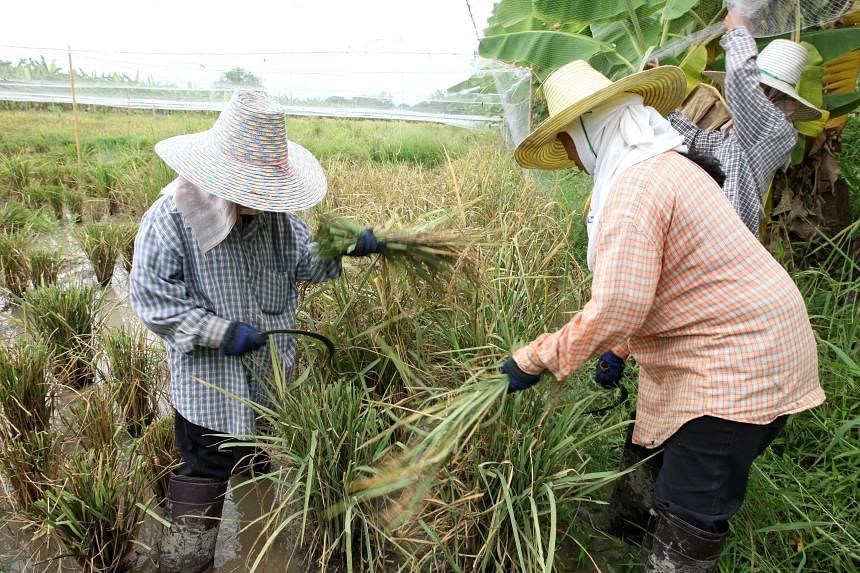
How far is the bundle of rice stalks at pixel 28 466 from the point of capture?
1.99 metres

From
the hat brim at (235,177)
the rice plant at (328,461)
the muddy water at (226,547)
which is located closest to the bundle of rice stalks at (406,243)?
the hat brim at (235,177)

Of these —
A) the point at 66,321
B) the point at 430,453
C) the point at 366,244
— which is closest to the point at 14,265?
the point at 66,321

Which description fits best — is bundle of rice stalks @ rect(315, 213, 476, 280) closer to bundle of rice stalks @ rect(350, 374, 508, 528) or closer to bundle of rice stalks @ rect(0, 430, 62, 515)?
bundle of rice stalks @ rect(350, 374, 508, 528)

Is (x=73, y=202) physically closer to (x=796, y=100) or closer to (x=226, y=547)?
(x=226, y=547)

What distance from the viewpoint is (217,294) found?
1850mm

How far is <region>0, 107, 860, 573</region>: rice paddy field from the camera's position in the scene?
1737mm

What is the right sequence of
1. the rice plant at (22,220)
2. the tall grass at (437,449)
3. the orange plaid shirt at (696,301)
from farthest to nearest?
the rice plant at (22,220), the tall grass at (437,449), the orange plaid shirt at (696,301)

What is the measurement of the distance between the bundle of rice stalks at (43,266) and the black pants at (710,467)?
376 centimetres

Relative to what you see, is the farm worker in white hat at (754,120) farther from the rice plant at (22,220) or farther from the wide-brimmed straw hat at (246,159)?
the rice plant at (22,220)

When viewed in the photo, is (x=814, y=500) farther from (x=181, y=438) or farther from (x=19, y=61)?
(x=19, y=61)

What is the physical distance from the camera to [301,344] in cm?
238

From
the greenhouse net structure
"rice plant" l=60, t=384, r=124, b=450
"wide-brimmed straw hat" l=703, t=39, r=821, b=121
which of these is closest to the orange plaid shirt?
"wide-brimmed straw hat" l=703, t=39, r=821, b=121

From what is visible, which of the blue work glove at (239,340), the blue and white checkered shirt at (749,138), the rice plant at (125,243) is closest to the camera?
the blue work glove at (239,340)

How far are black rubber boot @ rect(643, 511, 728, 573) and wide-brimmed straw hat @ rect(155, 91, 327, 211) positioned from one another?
1.38 m
